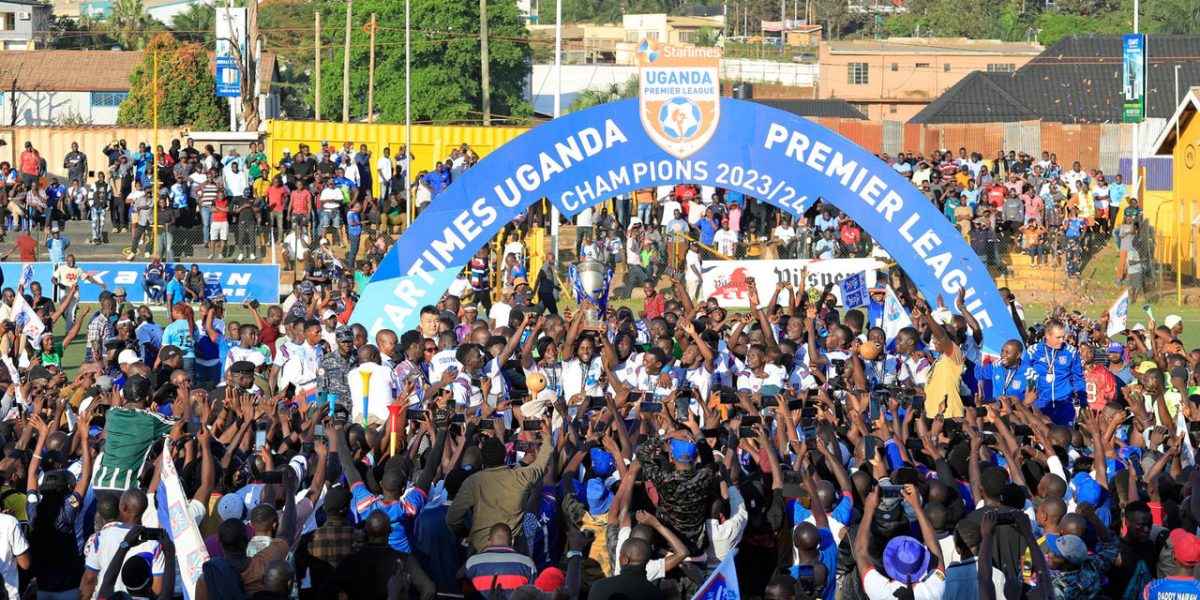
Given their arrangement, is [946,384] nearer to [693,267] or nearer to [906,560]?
[906,560]

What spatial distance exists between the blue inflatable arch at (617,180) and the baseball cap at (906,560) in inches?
337

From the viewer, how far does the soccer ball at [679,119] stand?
1664cm

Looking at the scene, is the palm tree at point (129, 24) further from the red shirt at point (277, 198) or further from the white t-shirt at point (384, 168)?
the red shirt at point (277, 198)

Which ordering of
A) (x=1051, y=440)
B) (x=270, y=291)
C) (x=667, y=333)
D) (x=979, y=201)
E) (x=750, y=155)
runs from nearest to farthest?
(x=1051, y=440) < (x=667, y=333) < (x=750, y=155) < (x=270, y=291) < (x=979, y=201)

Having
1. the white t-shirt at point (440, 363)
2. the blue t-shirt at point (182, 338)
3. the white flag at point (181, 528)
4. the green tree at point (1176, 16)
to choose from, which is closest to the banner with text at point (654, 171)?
the blue t-shirt at point (182, 338)

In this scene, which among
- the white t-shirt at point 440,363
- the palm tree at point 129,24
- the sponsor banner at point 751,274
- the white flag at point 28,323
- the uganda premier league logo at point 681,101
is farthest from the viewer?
the palm tree at point 129,24

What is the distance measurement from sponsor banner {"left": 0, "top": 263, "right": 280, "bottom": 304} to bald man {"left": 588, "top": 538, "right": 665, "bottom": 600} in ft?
64.8

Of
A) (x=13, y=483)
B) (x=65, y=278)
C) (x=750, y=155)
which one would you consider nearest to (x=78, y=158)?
(x=65, y=278)

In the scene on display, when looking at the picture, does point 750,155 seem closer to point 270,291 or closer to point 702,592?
point 702,592

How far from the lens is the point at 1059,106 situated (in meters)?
56.0

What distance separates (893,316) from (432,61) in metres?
48.8

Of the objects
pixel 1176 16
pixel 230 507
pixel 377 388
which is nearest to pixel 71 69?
pixel 1176 16

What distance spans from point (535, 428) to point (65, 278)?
46.9 feet

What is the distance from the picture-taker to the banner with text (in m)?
16.4
